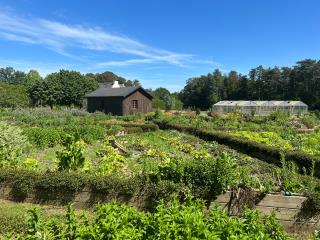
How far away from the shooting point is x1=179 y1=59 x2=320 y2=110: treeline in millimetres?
77375

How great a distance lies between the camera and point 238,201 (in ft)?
24.3

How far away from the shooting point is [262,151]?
50.7ft

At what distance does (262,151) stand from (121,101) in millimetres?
31508

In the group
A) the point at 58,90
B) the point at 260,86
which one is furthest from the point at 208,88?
the point at 58,90

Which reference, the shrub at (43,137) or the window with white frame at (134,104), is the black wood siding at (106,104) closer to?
the window with white frame at (134,104)

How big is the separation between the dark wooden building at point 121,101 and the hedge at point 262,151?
21.6 m

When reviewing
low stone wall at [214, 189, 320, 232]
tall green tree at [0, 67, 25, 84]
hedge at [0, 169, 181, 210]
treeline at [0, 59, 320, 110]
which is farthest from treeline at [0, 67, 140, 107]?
tall green tree at [0, 67, 25, 84]

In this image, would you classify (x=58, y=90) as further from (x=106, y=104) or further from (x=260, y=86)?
(x=260, y=86)

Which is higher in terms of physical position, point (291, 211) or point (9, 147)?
point (9, 147)

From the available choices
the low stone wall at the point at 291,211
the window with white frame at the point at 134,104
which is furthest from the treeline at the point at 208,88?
the low stone wall at the point at 291,211

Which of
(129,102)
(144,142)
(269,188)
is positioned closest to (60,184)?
(269,188)

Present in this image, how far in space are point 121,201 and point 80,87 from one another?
53377 millimetres

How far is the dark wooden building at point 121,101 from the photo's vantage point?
150 feet

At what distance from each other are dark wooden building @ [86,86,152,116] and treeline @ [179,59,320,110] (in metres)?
34.8
